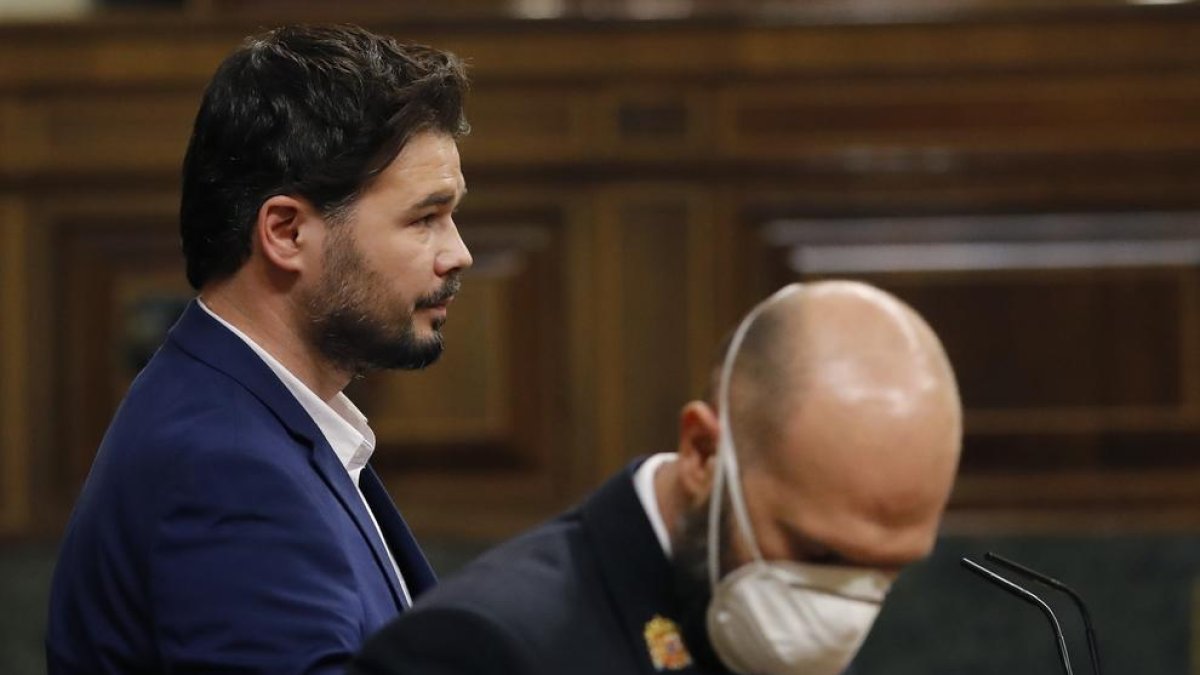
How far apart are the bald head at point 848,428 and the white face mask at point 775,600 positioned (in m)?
0.02

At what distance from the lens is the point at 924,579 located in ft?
13.0

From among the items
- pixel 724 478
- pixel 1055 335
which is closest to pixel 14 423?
pixel 1055 335

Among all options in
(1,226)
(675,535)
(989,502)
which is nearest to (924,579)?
(989,502)

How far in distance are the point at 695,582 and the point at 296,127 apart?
768 mm

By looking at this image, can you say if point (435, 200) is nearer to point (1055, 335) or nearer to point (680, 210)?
point (680, 210)

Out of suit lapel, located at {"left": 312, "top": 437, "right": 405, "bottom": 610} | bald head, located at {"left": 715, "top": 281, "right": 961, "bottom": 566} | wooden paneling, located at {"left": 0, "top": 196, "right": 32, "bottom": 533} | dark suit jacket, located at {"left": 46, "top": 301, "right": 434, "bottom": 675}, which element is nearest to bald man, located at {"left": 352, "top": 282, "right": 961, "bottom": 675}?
bald head, located at {"left": 715, "top": 281, "right": 961, "bottom": 566}

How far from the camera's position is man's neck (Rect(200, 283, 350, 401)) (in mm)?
1984

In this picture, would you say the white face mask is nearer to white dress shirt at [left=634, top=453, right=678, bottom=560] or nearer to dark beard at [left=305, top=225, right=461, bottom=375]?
white dress shirt at [left=634, top=453, right=678, bottom=560]

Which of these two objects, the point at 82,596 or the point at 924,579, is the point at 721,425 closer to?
the point at 82,596

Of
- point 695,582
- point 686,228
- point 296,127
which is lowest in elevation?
point 686,228

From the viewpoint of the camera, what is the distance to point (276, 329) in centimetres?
199

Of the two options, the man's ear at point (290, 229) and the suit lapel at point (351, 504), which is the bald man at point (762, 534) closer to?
the suit lapel at point (351, 504)

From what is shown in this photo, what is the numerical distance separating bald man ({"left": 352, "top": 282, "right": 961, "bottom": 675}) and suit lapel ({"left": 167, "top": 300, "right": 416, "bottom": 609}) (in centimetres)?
46

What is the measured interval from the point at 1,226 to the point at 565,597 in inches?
114
